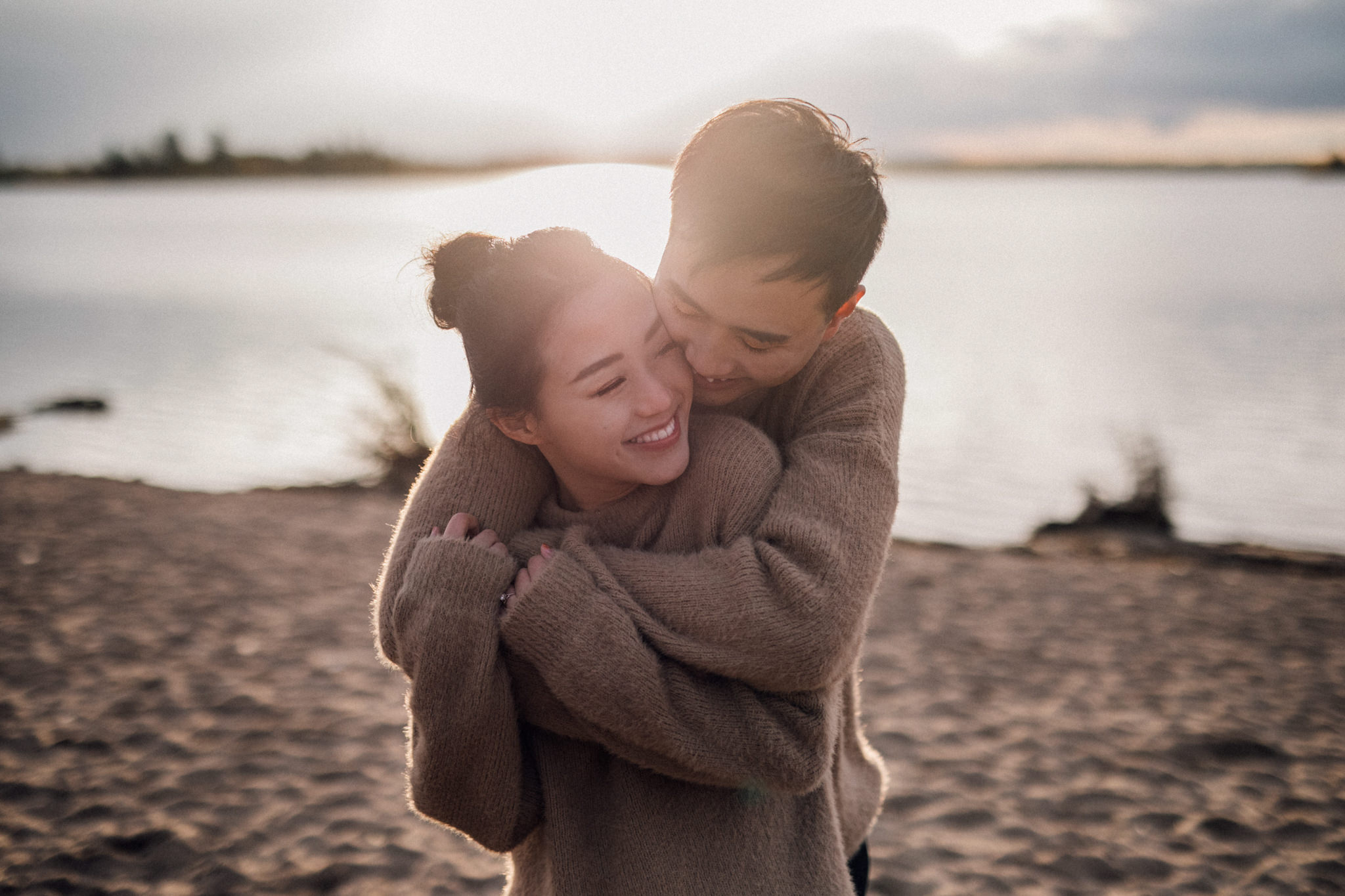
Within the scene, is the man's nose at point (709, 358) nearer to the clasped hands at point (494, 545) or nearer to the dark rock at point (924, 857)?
the clasped hands at point (494, 545)

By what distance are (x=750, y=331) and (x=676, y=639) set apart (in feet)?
1.62

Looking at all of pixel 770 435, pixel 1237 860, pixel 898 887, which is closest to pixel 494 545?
pixel 770 435

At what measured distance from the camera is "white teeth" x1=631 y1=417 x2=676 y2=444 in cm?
145

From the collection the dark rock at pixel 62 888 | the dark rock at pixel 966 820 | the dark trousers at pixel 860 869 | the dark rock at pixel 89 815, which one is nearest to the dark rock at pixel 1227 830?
the dark rock at pixel 966 820

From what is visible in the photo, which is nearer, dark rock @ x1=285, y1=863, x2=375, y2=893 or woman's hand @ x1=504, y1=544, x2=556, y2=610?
woman's hand @ x1=504, y1=544, x2=556, y2=610

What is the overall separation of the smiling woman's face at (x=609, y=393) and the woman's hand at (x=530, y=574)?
17 centimetres

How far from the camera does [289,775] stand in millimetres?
4273

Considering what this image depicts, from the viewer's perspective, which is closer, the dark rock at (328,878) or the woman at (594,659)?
the woman at (594,659)

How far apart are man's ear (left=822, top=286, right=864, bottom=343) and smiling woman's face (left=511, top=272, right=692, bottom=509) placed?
284mm

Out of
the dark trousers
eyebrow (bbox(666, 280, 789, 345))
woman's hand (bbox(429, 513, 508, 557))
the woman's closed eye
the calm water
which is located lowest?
the calm water

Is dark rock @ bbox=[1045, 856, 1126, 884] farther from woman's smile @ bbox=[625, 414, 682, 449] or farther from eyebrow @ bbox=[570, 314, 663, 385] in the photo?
eyebrow @ bbox=[570, 314, 663, 385]

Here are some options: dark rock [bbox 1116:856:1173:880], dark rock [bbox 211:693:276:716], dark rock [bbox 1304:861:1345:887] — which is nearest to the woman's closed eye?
dark rock [bbox 1116:856:1173:880]

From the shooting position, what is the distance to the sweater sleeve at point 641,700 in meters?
1.28

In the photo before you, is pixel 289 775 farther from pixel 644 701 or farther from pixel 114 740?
pixel 644 701
